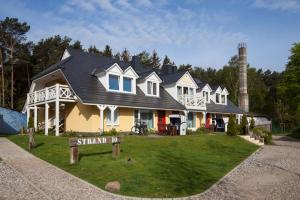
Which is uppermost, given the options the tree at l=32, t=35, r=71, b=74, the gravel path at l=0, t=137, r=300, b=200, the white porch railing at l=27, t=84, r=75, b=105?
the tree at l=32, t=35, r=71, b=74

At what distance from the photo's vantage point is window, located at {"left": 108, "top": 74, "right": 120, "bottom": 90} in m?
26.1

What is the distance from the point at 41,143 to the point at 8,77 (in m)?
35.5

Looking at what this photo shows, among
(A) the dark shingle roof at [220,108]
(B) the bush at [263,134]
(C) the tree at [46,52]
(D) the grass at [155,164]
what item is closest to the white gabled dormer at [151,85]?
(A) the dark shingle roof at [220,108]

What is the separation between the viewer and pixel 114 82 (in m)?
26.4

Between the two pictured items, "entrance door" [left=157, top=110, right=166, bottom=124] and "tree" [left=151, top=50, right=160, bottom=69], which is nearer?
"entrance door" [left=157, top=110, right=166, bottom=124]

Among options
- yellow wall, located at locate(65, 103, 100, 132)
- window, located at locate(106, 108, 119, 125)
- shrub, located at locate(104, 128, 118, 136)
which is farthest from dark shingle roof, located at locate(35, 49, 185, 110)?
shrub, located at locate(104, 128, 118, 136)

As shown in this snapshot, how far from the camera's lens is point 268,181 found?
1127 centimetres

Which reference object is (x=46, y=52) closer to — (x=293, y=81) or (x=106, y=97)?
(x=106, y=97)

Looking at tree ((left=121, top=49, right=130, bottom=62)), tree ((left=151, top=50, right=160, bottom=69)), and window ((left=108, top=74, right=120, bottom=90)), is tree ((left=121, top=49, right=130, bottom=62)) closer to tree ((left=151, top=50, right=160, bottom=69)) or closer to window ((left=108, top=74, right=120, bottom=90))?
tree ((left=151, top=50, right=160, bottom=69))

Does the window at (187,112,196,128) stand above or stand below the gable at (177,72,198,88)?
below

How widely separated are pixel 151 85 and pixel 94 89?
650cm

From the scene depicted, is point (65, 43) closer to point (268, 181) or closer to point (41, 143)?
point (41, 143)

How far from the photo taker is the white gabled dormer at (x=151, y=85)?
1136 inches

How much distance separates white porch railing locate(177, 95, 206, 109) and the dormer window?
7.42m
